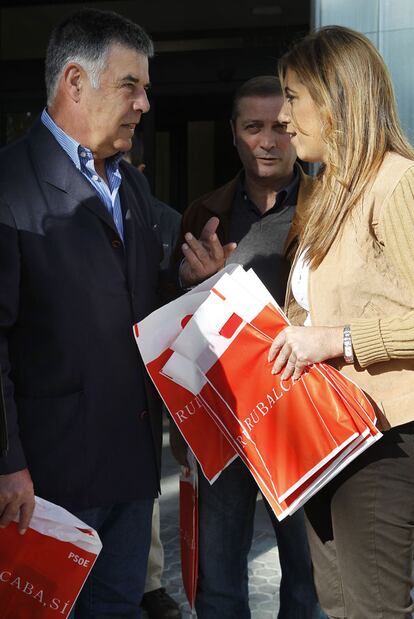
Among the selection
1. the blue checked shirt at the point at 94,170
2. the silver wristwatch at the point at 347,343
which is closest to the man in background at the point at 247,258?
the blue checked shirt at the point at 94,170

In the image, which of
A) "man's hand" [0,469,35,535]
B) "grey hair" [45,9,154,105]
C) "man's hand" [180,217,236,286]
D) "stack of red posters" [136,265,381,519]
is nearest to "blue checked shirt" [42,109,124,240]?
"grey hair" [45,9,154,105]

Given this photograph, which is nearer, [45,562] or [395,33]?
[45,562]

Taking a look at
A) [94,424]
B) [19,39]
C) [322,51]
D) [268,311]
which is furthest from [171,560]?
[19,39]

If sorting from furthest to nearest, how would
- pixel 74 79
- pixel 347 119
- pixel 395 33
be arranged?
pixel 395 33 → pixel 74 79 → pixel 347 119

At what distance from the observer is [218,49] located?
7.41m

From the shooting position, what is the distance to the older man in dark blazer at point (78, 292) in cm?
216

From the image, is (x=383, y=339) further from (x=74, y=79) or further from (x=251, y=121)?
(x=251, y=121)

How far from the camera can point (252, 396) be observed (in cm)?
206

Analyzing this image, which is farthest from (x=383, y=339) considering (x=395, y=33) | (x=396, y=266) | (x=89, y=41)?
(x=395, y=33)

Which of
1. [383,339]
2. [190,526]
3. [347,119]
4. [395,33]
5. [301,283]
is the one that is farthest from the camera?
[395,33]

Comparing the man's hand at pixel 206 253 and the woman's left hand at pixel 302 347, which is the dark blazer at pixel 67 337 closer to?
the man's hand at pixel 206 253

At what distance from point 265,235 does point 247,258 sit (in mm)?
101

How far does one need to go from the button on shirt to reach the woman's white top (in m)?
0.42

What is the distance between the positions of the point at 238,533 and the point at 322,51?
146 cm
